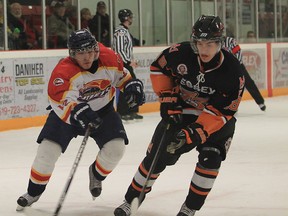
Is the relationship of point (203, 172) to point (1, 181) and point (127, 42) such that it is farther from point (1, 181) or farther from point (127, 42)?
point (127, 42)

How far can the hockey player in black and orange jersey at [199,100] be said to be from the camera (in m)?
3.76

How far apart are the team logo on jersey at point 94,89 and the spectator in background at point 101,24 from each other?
238 inches

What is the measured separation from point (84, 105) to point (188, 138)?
0.57 metres

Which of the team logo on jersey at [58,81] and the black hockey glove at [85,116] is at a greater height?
the team logo on jersey at [58,81]

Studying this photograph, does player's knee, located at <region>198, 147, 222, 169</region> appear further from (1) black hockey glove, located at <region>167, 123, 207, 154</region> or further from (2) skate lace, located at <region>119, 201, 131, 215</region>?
(2) skate lace, located at <region>119, 201, 131, 215</region>

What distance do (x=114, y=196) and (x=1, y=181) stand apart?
96 cm

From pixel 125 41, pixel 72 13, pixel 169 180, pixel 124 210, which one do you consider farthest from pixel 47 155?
pixel 72 13

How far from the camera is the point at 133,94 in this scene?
421cm

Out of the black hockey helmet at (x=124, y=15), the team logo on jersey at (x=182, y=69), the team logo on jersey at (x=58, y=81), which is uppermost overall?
the black hockey helmet at (x=124, y=15)

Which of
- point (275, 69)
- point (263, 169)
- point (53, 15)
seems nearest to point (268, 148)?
point (263, 169)

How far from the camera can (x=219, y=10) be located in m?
13.1

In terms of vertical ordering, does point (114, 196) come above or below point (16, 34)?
below

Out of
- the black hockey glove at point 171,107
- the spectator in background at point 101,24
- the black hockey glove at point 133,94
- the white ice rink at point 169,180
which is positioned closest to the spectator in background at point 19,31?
the spectator in background at point 101,24

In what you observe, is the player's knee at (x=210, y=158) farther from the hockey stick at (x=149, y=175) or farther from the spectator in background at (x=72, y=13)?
the spectator in background at (x=72, y=13)
